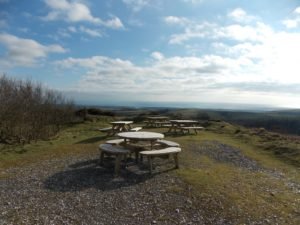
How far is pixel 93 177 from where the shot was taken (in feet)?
27.9

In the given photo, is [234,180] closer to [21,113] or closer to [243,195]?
[243,195]

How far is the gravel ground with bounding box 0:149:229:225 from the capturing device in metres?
5.62

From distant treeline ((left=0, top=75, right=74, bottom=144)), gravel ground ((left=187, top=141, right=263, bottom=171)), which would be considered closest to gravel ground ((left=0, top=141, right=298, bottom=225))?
gravel ground ((left=187, top=141, right=263, bottom=171))

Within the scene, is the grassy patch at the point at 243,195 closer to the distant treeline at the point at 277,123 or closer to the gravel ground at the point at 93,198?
the gravel ground at the point at 93,198

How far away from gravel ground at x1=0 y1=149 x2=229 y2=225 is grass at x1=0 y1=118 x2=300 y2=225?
476 millimetres

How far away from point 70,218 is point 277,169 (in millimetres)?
8177

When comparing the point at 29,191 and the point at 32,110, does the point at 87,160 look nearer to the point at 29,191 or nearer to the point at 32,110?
the point at 29,191

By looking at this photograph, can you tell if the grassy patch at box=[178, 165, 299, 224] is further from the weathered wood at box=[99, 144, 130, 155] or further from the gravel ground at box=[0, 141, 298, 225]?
the weathered wood at box=[99, 144, 130, 155]

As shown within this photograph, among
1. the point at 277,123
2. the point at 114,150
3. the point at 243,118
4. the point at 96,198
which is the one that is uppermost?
the point at 114,150

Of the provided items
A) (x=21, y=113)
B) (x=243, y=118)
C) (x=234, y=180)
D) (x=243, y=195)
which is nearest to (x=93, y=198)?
(x=243, y=195)

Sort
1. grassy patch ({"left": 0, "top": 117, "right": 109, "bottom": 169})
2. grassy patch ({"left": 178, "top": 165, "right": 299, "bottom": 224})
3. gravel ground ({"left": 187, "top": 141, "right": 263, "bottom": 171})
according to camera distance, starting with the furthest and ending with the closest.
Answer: gravel ground ({"left": 187, "top": 141, "right": 263, "bottom": 171}) → grassy patch ({"left": 0, "top": 117, "right": 109, "bottom": 169}) → grassy patch ({"left": 178, "top": 165, "right": 299, "bottom": 224})

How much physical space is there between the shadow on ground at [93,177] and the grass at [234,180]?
1.44 metres

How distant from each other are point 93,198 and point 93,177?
1.85m

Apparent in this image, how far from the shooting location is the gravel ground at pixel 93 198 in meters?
5.62
